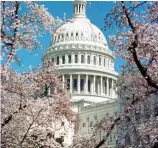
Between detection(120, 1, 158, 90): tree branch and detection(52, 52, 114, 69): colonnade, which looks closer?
detection(120, 1, 158, 90): tree branch

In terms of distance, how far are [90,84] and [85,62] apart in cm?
788

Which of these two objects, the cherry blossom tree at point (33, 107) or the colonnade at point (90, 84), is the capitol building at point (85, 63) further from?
the cherry blossom tree at point (33, 107)

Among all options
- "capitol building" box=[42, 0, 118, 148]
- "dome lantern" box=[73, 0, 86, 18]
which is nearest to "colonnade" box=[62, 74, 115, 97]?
"capitol building" box=[42, 0, 118, 148]

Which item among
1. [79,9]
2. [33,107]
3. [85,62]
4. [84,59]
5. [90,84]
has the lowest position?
[33,107]

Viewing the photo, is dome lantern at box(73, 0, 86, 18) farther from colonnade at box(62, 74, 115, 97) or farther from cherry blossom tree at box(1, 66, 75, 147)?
cherry blossom tree at box(1, 66, 75, 147)

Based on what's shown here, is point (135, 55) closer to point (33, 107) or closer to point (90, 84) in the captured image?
point (33, 107)

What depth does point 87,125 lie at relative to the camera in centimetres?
12575

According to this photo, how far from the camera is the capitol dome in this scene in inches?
5546

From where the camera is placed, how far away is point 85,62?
147 metres

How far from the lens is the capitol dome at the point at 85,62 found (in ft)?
462

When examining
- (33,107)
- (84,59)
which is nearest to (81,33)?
(84,59)

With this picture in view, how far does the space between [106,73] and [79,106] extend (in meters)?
16.4

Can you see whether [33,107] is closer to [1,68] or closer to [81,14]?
[1,68]

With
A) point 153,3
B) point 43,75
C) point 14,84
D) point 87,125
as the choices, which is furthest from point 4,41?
point 87,125
